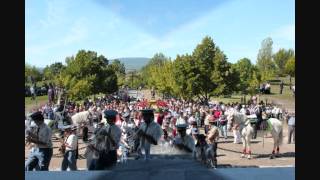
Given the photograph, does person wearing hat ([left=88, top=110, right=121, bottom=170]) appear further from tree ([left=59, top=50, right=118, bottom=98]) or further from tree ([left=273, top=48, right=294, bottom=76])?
tree ([left=273, top=48, right=294, bottom=76])

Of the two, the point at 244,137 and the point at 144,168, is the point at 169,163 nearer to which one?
the point at 144,168

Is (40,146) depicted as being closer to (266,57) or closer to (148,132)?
(148,132)

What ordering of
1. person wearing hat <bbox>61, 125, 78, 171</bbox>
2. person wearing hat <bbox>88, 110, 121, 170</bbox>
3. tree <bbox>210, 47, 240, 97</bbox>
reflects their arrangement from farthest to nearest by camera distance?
tree <bbox>210, 47, 240, 97</bbox> → person wearing hat <bbox>61, 125, 78, 171</bbox> → person wearing hat <bbox>88, 110, 121, 170</bbox>

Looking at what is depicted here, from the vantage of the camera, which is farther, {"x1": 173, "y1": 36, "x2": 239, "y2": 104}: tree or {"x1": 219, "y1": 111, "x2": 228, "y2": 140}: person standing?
{"x1": 173, "y1": 36, "x2": 239, "y2": 104}: tree

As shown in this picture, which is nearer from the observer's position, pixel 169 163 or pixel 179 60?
pixel 169 163

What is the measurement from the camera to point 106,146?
8094 millimetres

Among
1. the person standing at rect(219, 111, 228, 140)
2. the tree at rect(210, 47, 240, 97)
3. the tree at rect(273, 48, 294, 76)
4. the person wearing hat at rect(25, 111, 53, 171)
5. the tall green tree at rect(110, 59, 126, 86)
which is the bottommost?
the person standing at rect(219, 111, 228, 140)

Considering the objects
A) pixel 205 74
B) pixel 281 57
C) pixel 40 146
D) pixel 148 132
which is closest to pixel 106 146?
pixel 148 132

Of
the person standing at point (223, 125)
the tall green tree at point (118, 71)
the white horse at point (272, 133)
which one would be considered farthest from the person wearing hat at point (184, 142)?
the tall green tree at point (118, 71)

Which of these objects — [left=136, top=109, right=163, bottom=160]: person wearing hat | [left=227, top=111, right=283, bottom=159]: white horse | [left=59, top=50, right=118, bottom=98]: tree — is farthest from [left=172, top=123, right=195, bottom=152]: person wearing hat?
[left=59, top=50, right=118, bottom=98]: tree

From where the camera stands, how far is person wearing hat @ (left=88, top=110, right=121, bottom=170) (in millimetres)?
7996
